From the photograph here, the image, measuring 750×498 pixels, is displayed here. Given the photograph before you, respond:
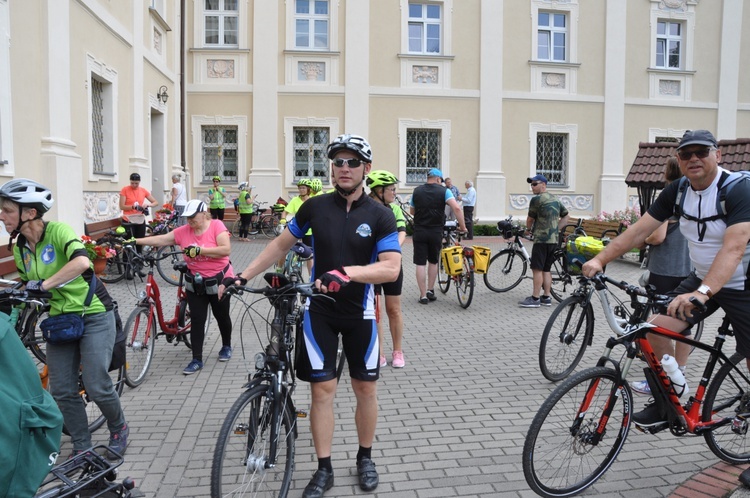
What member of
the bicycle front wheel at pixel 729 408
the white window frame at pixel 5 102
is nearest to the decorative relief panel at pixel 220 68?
the white window frame at pixel 5 102

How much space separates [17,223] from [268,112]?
56.9ft

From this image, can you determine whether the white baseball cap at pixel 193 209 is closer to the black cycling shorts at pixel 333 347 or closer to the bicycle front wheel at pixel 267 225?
the black cycling shorts at pixel 333 347

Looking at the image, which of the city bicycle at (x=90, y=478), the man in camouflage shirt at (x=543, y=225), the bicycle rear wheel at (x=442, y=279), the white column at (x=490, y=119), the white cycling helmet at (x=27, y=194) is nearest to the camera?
the city bicycle at (x=90, y=478)

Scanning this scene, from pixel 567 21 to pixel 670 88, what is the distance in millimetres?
4463

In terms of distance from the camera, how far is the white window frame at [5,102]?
9.09m

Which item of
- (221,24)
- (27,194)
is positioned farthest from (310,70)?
(27,194)

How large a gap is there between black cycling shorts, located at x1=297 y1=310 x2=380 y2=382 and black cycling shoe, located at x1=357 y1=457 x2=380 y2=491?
55 cm

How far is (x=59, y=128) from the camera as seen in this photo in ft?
34.8

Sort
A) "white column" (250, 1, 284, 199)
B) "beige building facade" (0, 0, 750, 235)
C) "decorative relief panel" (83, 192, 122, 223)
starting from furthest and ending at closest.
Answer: "beige building facade" (0, 0, 750, 235) < "white column" (250, 1, 284, 199) < "decorative relief panel" (83, 192, 122, 223)

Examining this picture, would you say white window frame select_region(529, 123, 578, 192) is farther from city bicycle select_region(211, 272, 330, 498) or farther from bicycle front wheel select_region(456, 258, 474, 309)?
city bicycle select_region(211, 272, 330, 498)

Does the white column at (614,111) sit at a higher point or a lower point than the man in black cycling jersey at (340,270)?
higher

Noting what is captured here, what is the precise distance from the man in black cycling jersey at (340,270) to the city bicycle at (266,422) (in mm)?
150

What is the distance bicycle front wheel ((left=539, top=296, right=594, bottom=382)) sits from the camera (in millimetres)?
5867

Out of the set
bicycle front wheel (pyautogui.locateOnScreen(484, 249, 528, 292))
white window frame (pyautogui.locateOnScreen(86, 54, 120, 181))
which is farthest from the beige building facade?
bicycle front wheel (pyautogui.locateOnScreen(484, 249, 528, 292))
